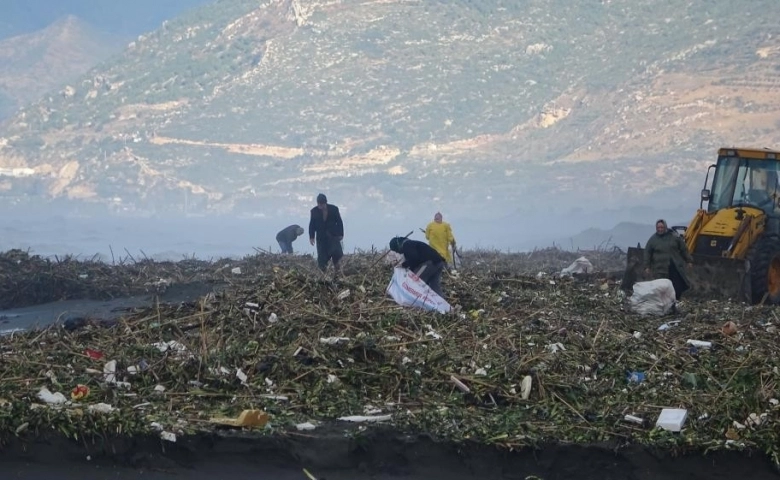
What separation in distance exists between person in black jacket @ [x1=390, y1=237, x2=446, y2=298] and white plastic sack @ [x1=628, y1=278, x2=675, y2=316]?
90.5 inches

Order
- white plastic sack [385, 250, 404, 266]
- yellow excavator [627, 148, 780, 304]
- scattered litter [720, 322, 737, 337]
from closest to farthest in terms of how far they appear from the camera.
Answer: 1. scattered litter [720, 322, 737, 337]
2. white plastic sack [385, 250, 404, 266]
3. yellow excavator [627, 148, 780, 304]

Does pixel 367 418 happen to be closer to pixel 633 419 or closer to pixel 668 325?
pixel 633 419

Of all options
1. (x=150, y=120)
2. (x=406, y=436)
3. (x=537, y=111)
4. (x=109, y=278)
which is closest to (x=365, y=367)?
(x=406, y=436)

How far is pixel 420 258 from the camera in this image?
1447 centimetres

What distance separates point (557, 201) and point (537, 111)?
8523mm

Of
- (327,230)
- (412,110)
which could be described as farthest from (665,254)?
(412,110)

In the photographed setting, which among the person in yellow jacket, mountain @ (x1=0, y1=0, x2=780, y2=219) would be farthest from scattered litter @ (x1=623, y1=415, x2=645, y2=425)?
mountain @ (x1=0, y1=0, x2=780, y2=219)

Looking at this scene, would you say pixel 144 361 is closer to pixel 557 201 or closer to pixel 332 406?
pixel 332 406

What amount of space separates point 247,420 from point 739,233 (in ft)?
30.9

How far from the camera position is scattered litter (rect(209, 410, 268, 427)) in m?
9.88

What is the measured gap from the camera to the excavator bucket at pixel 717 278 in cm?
1708

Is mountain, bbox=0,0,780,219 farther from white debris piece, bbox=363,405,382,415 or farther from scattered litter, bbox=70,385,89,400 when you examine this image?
scattered litter, bbox=70,385,89,400

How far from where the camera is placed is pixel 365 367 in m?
11.1

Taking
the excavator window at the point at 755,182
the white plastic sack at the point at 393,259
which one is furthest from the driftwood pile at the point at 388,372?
the excavator window at the point at 755,182
